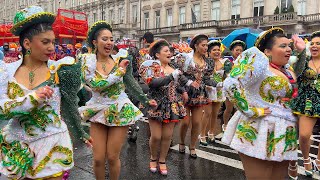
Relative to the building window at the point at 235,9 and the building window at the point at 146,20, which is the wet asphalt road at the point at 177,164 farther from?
the building window at the point at 146,20

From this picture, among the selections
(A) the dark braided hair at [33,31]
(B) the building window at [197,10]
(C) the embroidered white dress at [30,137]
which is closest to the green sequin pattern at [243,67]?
(C) the embroidered white dress at [30,137]

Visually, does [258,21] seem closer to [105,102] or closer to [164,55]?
[164,55]

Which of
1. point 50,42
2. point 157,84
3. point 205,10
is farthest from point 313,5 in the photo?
point 50,42

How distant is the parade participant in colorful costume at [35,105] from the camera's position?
2.64 m

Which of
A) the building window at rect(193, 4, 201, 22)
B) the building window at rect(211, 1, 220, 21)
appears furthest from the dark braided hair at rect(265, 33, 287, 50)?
the building window at rect(193, 4, 201, 22)

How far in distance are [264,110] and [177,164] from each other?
290 cm

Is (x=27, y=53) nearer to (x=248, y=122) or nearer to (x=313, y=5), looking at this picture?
(x=248, y=122)

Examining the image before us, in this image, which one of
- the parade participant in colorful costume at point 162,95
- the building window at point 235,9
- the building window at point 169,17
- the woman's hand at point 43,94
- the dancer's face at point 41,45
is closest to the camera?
the woman's hand at point 43,94

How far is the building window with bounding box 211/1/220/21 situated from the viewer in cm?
3709

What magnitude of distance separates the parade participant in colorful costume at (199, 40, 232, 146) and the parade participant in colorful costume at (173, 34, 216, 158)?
18.4 inches

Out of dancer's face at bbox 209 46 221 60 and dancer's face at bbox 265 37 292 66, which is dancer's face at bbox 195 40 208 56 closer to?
dancer's face at bbox 209 46 221 60

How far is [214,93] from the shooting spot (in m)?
6.68

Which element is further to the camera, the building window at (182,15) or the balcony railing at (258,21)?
the building window at (182,15)

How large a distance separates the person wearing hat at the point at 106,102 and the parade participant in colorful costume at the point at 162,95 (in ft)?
2.68
